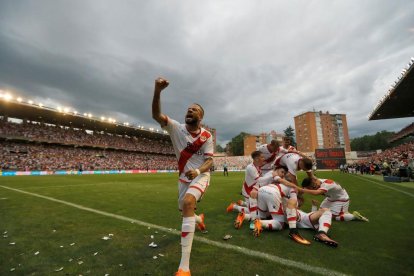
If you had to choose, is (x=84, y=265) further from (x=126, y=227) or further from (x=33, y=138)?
(x=33, y=138)

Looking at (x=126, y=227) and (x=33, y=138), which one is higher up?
(x=33, y=138)

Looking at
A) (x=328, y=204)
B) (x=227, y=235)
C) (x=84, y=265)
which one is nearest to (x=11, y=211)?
(x=84, y=265)

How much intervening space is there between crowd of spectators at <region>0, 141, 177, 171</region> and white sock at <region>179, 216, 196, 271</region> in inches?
1628

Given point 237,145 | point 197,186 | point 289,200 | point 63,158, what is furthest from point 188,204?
point 237,145

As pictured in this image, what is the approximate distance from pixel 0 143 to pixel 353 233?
169ft

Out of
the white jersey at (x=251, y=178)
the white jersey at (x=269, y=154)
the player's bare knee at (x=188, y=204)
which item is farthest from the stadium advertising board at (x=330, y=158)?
the player's bare knee at (x=188, y=204)

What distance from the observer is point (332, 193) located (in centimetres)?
488

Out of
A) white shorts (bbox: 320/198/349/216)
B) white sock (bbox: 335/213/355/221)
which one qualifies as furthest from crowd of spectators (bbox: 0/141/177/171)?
white sock (bbox: 335/213/355/221)

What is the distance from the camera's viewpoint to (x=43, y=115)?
42.3 m

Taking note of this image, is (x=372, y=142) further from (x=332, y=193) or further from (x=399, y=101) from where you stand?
(x=332, y=193)

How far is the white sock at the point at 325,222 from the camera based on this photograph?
395 centimetres

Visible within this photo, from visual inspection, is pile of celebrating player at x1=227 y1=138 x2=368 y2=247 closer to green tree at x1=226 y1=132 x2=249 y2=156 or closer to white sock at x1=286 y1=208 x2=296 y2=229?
white sock at x1=286 y1=208 x2=296 y2=229

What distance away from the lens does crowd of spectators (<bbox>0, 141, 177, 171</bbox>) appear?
37.0 metres

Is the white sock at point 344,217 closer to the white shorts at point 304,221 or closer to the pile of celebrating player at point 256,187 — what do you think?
the pile of celebrating player at point 256,187
